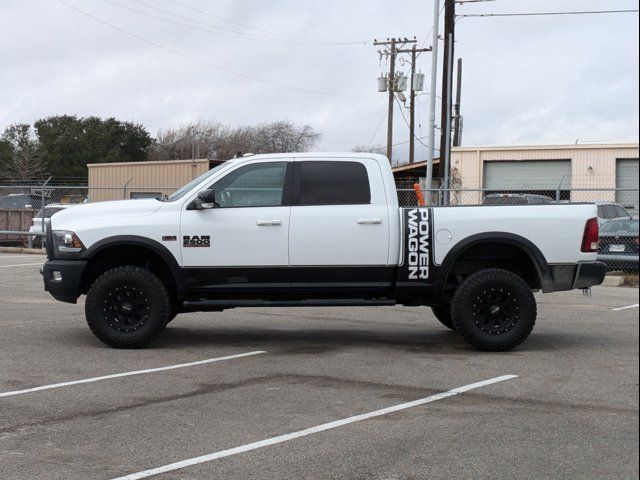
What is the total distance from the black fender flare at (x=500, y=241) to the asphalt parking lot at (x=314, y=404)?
862 millimetres

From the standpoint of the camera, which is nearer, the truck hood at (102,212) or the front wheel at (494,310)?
the front wheel at (494,310)

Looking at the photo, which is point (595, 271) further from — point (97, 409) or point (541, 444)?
point (97, 409)

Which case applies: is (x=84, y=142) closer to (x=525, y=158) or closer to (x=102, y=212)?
(x=525, y=158)

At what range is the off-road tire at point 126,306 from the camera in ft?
28.6

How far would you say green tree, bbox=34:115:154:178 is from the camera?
6020cm

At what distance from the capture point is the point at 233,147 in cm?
6419

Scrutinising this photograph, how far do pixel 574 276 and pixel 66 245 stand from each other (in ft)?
17.5

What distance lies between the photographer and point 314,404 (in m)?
6.56

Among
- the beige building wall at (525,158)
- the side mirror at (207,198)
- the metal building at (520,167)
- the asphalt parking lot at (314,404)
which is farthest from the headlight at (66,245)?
the metal building at (520,167)

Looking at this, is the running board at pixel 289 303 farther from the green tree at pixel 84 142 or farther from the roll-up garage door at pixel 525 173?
the green tree at pixel 84 142

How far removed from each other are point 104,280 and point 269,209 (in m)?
1.87

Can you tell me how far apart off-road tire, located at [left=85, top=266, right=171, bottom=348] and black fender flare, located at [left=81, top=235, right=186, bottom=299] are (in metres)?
0.19

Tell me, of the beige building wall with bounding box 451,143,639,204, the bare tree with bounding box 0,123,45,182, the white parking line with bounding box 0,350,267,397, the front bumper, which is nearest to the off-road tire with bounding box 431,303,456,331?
the white parking line with bounding box 0,350,267,397

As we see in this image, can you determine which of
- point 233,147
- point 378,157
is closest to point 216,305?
point 378,157
